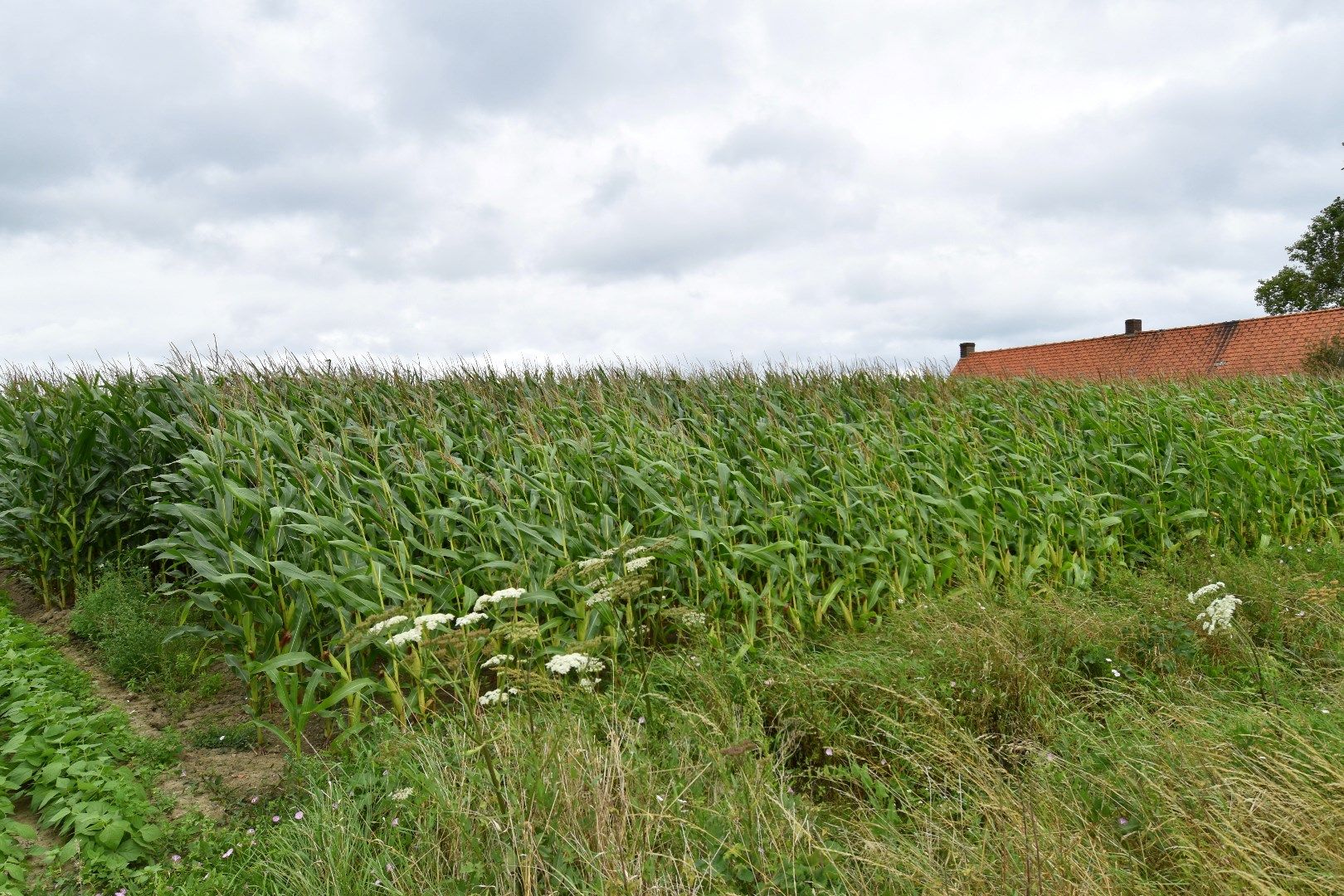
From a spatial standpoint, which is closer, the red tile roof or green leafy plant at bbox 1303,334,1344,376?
green leafy plant at bbox 1303,334,1344,376

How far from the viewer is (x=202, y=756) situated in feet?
14.6

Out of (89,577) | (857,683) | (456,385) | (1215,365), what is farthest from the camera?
(1215,365)

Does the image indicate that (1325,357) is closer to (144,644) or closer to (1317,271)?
(1317,271)

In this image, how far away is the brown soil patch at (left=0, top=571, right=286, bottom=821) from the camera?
3.97 m

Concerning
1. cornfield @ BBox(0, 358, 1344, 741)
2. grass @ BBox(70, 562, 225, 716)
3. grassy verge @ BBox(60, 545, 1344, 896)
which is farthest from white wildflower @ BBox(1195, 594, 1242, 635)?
grass @ BBox(70, 562, 225, 716)

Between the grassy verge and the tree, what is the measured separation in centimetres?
3644

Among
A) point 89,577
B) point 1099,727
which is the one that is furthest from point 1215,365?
point 89,577

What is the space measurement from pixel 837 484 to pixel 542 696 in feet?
10.8

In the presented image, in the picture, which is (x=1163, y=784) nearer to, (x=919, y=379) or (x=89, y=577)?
(x=89, y=577)

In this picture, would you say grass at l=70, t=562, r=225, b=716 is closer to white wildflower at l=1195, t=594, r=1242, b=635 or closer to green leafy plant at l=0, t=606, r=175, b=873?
green leafy plant at l=0, t=606, r=175, b=873

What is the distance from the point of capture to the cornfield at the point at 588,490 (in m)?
5.07

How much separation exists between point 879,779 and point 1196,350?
30.5 m

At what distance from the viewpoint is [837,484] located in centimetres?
690

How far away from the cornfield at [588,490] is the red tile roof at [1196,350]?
590 inches
